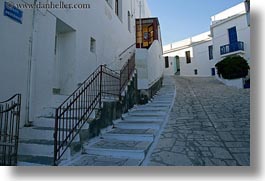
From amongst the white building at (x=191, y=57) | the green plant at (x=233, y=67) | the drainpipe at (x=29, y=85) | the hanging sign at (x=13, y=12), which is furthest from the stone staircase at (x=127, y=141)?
the white building at (x=191, y=57)

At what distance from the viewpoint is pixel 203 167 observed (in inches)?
108

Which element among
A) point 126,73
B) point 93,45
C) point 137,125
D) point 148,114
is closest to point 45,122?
point 137,125

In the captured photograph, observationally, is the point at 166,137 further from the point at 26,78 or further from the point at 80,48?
the point at 80,48

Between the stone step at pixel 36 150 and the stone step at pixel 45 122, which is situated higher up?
the stone step at pixel 45 122

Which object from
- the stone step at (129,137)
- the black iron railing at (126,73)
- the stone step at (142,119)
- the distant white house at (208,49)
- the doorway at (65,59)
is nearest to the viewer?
the stone step at (129,137)

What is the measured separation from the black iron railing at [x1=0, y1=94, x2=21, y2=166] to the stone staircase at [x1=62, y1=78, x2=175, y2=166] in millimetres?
649

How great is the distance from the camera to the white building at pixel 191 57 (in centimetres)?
1582

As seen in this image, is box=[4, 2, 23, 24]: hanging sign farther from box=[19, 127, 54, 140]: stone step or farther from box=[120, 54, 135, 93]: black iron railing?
box=[120, 54, 135, 93]: black iron railing

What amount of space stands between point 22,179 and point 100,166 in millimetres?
945

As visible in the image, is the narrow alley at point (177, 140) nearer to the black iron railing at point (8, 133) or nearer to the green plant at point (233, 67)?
the black iron railing at point (8, 133)

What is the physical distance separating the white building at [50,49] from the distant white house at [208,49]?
15.3ft

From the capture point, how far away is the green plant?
8703 mm

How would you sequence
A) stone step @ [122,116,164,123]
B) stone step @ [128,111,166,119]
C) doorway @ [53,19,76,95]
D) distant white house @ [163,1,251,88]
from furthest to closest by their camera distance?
distant white house @ [163,1,251,88]
stone step @ [128,111,166,119]
doorway @ [53,19,76,95]
stone step @ [122,116,164,123]

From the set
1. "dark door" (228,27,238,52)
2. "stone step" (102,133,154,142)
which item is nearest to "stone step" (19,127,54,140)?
"stone step" (102,133,154,142)
